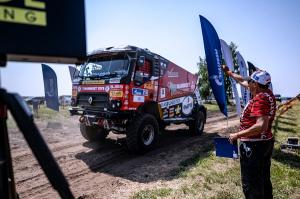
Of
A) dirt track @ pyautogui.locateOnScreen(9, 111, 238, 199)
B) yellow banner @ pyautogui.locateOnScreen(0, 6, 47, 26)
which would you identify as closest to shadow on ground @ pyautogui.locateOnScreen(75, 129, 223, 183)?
dirt track @ pyautogui.locateOnScreen(9, 111, 238, 199)

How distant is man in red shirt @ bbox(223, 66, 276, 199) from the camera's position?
378cm

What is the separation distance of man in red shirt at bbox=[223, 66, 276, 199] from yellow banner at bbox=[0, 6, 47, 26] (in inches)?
122

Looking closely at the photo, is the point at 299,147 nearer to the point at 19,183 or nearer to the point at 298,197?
the point at 298,197

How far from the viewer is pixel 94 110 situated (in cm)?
796

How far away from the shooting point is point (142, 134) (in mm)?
7863

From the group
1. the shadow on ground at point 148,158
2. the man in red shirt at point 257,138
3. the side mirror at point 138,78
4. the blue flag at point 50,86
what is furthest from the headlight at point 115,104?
the blue flag at point 50,86

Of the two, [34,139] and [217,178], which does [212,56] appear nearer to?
[217,178]

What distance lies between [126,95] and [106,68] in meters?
1.13

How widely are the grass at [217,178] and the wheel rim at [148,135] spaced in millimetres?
1240

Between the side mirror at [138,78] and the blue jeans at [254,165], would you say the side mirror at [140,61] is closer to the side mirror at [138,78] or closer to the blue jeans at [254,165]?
the side mirror at [138,78]

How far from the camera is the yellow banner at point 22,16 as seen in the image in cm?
134

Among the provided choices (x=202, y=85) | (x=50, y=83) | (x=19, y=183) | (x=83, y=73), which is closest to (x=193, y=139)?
(x=83, y=73)

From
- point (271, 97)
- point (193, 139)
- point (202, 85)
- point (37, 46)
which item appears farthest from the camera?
point (202, 85)

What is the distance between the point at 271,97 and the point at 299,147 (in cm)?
583
